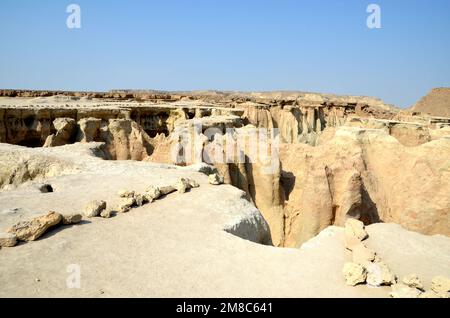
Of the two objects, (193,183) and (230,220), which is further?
(193,183)

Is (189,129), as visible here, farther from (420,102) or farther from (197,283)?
(420,102)

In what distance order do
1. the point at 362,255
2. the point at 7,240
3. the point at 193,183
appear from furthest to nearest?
the point at 193,183 < the point at 7,240 < the point at 362,255

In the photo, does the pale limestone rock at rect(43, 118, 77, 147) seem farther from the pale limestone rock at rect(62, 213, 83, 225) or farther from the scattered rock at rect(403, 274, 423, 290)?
the scattered rock at rect(403, 274, 423, 290)

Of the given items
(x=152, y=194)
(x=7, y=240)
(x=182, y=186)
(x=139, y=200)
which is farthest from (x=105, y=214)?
(x=182, y=186)

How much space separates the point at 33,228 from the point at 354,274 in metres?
4.90

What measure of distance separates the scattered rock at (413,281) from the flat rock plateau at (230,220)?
0.5 inches

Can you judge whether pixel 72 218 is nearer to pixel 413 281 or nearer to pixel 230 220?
pixel 230 220

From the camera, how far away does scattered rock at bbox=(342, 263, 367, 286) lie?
4754 mm

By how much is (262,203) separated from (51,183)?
6364mm

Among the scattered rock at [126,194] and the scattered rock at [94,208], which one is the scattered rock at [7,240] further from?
the scattered rock at [126,194]

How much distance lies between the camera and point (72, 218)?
6.47 metres

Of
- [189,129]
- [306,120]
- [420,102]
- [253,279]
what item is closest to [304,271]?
[253,279]

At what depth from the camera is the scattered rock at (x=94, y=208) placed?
6.85 meters

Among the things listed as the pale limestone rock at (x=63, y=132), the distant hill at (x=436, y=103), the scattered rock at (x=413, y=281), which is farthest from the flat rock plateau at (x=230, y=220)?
the distant hill at (x=436, y=103)
